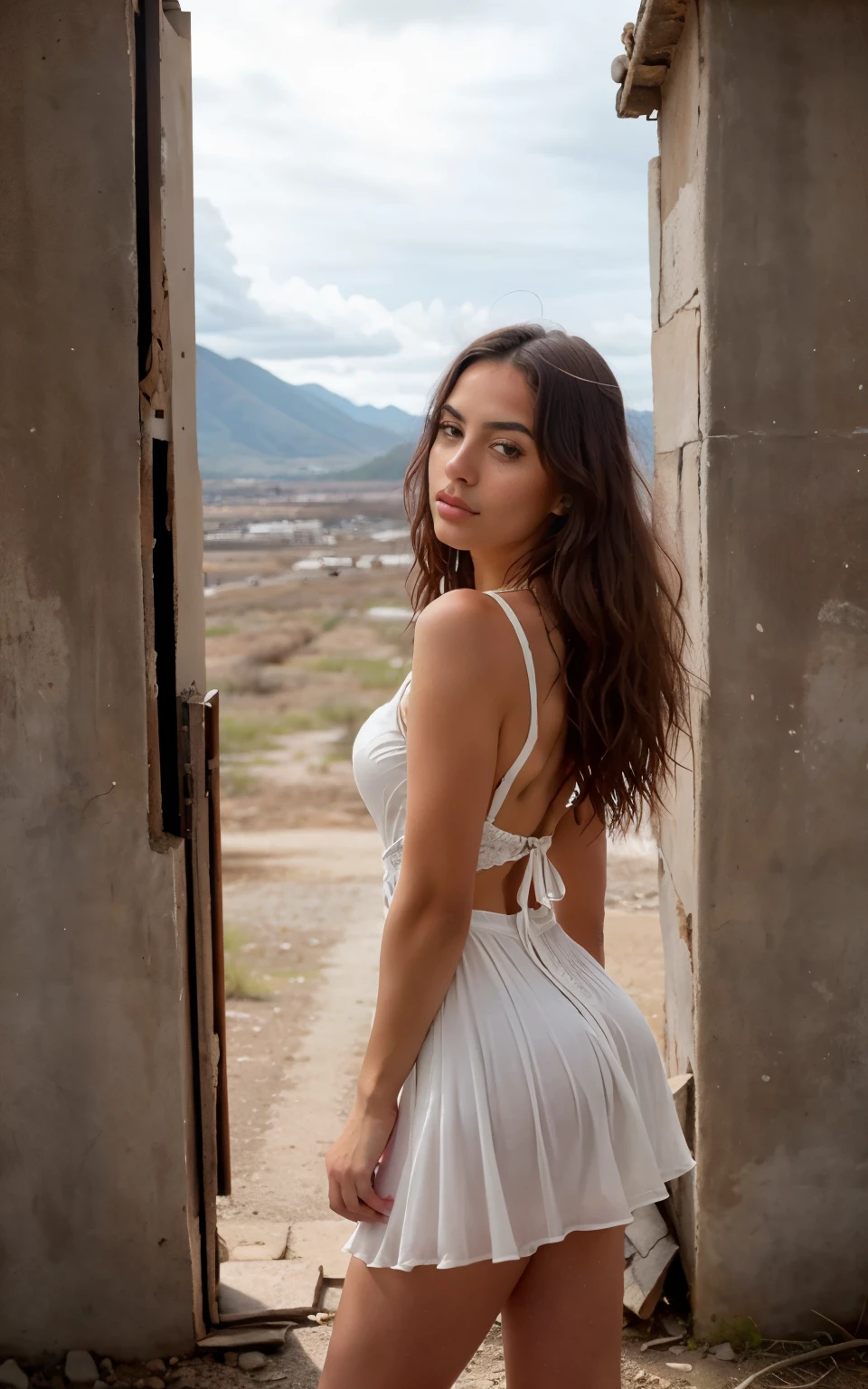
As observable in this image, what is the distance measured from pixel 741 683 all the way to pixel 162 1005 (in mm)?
1587

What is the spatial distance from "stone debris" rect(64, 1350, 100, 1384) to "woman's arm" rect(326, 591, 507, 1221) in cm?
171

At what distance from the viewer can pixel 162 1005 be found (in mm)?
2824

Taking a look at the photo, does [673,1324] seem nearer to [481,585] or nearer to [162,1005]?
[162,1005]

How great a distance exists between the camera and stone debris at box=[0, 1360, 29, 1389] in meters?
2.85

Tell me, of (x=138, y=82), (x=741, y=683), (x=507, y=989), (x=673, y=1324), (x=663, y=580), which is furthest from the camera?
(x=673, y=1324)

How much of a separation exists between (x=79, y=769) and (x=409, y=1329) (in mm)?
1586

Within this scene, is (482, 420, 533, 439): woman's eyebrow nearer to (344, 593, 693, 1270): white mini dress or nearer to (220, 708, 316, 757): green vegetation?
(344, 593, 693, 1270): white mini dress

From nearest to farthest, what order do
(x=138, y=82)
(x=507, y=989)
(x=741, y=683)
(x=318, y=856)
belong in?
1. (x=507, y=989)
2. (x=138, y=82)
3. (x=741, y=683)
4. (x=318, y=856)

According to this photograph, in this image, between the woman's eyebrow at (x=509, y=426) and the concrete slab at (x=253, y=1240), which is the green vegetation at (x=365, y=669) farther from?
the woman's eyebrow at (x=509, y=426)

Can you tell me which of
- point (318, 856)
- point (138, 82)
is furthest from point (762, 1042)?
point (318, 856)

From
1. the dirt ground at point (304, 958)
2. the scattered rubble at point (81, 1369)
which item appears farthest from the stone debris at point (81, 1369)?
the dirt ground at point (304, 958)

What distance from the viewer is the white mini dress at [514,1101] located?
157cm

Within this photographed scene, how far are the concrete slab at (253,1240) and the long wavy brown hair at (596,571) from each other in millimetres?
2367

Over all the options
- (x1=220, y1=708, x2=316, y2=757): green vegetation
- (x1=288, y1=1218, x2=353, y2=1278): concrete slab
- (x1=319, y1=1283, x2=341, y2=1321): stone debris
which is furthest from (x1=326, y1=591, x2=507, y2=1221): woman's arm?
(x1=220, y1=708, x2=316, y2=757): green vegetation
